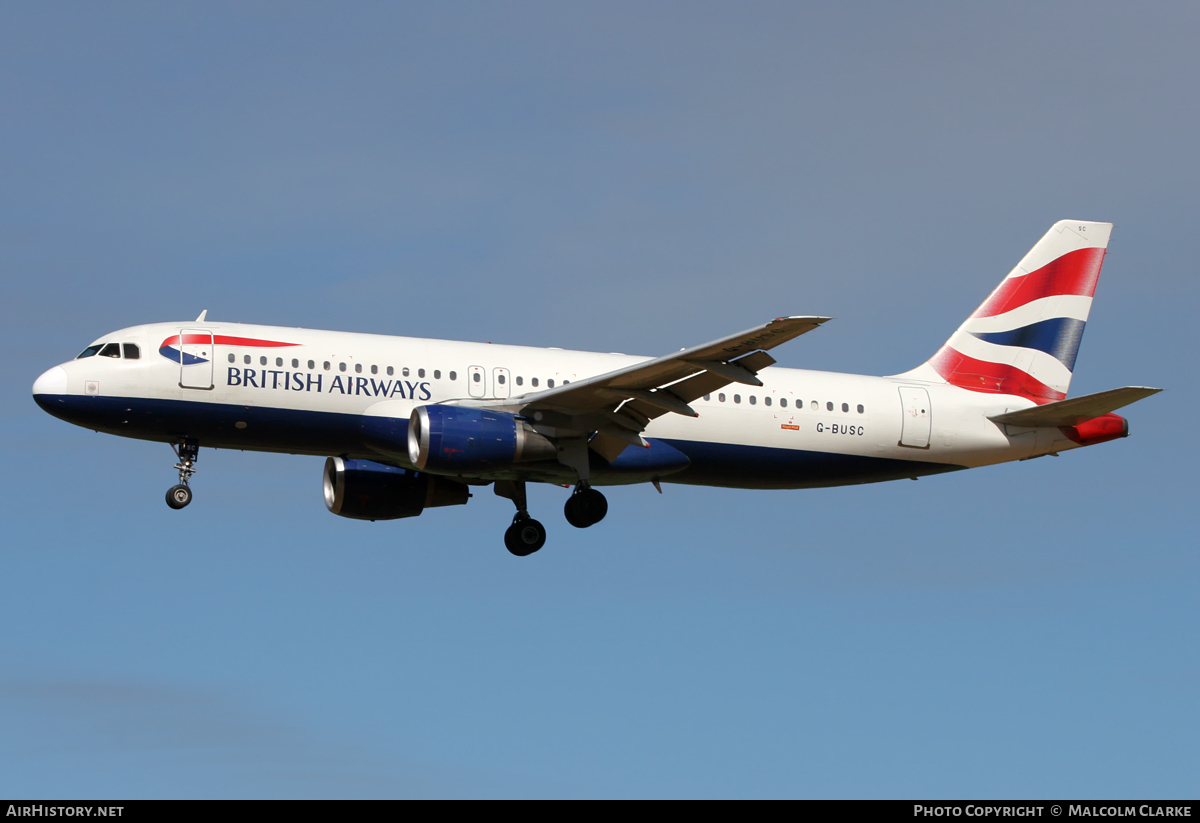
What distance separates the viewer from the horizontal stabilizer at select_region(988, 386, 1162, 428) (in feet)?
108

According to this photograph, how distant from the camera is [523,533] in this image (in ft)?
119

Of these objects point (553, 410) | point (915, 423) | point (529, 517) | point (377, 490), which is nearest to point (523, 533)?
point (529, 517)

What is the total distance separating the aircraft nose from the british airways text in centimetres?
358

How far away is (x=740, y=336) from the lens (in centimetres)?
2847

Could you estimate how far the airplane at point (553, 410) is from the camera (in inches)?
1265

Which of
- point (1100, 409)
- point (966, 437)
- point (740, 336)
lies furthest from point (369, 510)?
point (1100, 409)

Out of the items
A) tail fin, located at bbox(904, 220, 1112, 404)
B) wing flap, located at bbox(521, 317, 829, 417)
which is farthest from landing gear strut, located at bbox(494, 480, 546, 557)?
tail fin, located at bbox(904, 220, 1112, 404)

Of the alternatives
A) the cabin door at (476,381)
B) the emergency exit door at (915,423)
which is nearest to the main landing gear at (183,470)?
the cabin door at (476,381)

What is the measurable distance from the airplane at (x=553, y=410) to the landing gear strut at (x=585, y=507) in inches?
1.6

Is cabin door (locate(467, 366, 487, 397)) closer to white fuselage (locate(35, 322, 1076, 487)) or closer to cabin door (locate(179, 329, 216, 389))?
white fuselage (locate(35, 322, 1076, 487))

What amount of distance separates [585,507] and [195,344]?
9.62 m

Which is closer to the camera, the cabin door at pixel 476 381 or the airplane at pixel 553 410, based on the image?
the airplane at pixel 553 410

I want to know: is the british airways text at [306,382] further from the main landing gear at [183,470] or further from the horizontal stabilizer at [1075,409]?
the horizontal stabilizer at [1075,409]
